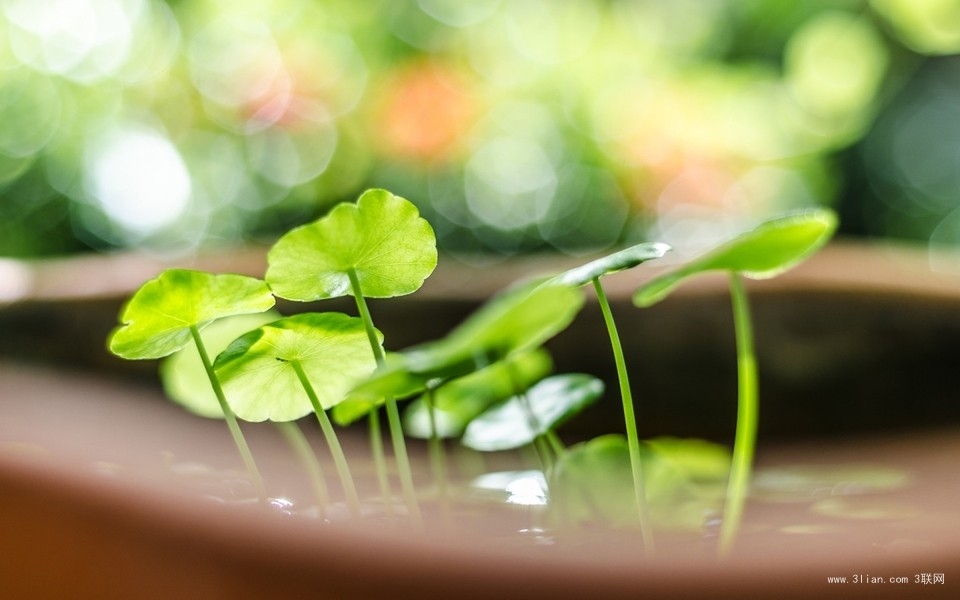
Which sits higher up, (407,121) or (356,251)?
(407,121)

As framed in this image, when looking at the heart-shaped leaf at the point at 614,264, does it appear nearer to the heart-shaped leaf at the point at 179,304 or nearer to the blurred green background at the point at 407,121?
the heart-shaped leaf at the point at 179,304

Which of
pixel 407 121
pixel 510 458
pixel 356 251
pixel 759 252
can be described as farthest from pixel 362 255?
pixel 407 121

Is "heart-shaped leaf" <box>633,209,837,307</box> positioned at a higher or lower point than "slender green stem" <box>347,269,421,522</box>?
higher

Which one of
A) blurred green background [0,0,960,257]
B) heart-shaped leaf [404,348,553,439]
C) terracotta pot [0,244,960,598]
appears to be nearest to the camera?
terracotta pot [0,244,960,598]

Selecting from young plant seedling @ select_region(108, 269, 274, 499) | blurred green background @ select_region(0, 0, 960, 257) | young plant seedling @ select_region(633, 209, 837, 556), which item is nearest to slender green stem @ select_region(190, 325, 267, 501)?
young plant seedling @ select_region(108, 269, 274, 499)

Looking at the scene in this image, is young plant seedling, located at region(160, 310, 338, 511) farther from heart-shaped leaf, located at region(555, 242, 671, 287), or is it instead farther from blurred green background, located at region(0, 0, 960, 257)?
blurred green background, located at region(0, 0, 960, 257)

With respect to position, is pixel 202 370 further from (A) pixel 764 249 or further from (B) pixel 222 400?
(A) pixel 764 249
